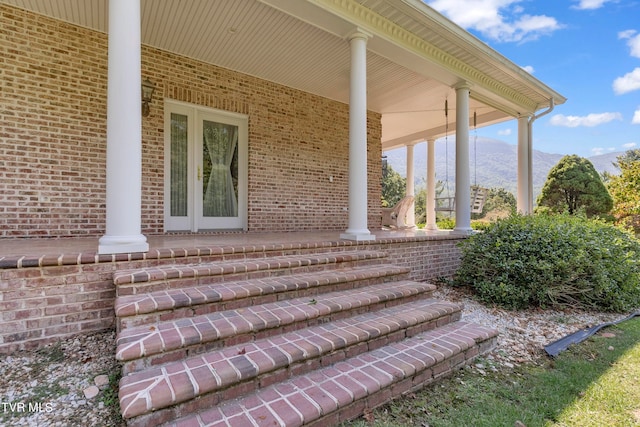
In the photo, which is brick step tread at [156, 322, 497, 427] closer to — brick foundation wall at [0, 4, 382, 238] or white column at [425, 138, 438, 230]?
brick foundation wall at [0, 4, 382, 238]

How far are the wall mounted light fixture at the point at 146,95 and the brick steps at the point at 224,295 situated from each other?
124 inches

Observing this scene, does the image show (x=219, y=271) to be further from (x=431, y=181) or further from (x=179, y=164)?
(x=431, y=181)

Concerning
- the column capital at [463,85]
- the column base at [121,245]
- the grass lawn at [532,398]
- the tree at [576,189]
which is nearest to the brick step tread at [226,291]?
the column base at [121,245]

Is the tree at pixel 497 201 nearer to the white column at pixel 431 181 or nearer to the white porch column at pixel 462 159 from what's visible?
the white column at pixel 431 181

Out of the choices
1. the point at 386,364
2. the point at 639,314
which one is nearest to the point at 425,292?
the point at 386,364

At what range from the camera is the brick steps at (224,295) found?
204 cm

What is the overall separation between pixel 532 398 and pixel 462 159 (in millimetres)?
4367

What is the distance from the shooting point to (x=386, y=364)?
209 centimetres

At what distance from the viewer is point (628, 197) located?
29.8ft

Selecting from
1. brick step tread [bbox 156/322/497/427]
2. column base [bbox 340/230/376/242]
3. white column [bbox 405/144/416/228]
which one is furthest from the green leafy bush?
white column [bbox 405/144/416/228]

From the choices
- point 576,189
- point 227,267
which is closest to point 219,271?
point 227,267

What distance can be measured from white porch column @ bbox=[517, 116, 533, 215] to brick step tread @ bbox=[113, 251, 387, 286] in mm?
5529

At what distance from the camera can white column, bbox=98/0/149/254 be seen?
2582mm

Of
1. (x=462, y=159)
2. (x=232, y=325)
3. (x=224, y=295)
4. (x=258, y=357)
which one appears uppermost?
(x=462, y=159)
